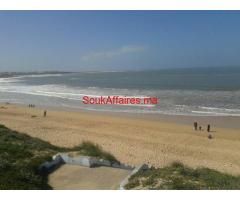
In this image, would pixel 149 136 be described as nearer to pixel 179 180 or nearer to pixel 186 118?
pixel 186 118

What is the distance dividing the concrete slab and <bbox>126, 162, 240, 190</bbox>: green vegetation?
0.63 metres

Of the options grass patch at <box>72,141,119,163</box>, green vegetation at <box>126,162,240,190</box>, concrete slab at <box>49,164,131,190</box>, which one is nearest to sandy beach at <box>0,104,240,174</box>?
grass patch at <box>72,141,119,163</box>

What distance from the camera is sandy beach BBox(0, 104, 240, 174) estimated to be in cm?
1507

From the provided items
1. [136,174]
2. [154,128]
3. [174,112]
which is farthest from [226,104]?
[136,174]

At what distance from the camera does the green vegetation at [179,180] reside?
713 cm

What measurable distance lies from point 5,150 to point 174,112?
21.5m

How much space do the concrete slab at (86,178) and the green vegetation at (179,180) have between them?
0.63m

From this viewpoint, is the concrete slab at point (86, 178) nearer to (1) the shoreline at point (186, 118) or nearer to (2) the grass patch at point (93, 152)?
(2) the grass patch at point (93, 152)

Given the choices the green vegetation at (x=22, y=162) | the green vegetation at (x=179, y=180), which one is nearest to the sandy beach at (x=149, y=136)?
the green vegetation at (x=22, y=162)

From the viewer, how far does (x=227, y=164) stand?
14352 millimetres

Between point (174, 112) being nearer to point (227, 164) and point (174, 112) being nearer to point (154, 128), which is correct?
point (154, 128)

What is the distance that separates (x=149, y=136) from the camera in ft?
66.8

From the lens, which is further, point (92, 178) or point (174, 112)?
point (174, 112)

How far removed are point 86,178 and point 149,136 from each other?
40.1 feet
